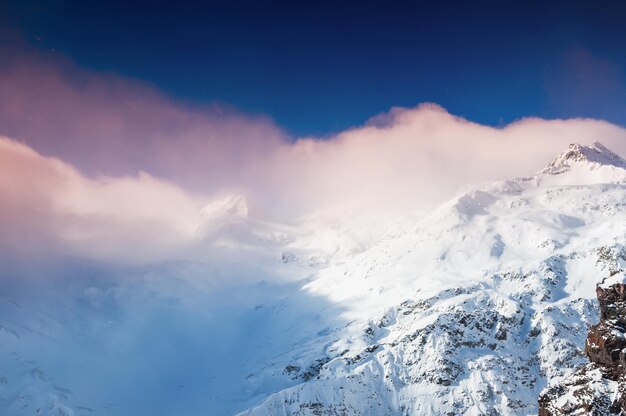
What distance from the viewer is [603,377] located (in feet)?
174

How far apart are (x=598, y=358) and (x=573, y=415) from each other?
8.04 meters

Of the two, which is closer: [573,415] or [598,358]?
[573,415]

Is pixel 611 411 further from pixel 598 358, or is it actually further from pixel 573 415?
pixel 598 358

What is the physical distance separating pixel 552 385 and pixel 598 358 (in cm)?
581

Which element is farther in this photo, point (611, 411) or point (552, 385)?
point (552, 385)

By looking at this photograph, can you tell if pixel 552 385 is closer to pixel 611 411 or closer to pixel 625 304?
pixel 611 411

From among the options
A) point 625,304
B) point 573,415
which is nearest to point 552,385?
point 573,415

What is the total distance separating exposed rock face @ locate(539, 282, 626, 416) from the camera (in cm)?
5022

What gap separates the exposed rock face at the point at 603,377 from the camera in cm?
5022

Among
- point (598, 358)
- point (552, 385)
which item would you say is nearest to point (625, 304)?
point (598, 358)

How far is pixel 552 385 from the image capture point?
55656 millimetres

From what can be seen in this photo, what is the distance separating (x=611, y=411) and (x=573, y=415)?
3499 millimetres

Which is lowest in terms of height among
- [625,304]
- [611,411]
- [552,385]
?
[611,411]

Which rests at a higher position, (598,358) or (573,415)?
(598,358)
